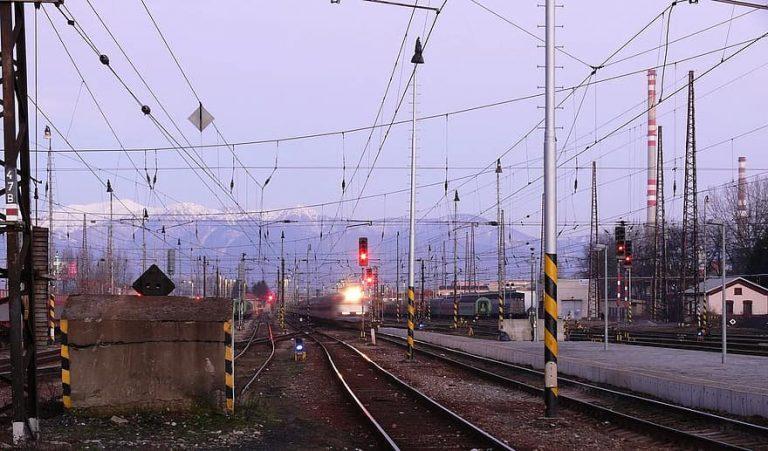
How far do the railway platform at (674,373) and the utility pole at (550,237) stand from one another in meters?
3.78

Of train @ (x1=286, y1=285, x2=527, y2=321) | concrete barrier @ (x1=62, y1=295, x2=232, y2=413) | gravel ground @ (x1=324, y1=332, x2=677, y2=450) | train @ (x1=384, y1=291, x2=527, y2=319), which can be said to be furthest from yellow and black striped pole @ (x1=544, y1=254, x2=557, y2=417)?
train @ (x1=384, y1=291, x2=527, y2=319)

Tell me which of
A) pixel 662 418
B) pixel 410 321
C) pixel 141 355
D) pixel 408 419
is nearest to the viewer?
pixel 141 355

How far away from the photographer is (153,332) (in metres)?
15.4

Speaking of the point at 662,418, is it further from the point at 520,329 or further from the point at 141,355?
the point at 520,329

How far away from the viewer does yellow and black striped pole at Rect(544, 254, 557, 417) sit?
1642 cm

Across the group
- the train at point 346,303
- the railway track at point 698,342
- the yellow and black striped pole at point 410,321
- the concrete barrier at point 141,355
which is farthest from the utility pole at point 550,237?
the train at point 346,303

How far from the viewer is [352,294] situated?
7800 centimetres

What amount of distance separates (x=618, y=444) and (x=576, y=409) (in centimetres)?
432

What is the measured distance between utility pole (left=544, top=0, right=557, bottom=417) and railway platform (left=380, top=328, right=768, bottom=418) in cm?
378

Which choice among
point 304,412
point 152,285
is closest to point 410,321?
point 304,412

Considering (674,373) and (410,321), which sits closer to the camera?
(674,373)

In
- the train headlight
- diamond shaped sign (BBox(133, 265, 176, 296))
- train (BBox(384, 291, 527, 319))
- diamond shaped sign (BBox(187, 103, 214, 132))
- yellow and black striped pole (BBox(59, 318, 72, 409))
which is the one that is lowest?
train (BBox(384, 291, 527, 319))

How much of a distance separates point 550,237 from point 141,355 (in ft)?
27.1

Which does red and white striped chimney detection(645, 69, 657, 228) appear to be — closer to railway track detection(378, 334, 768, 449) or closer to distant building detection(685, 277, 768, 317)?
distant building detection(685, 277, 768, 317)
